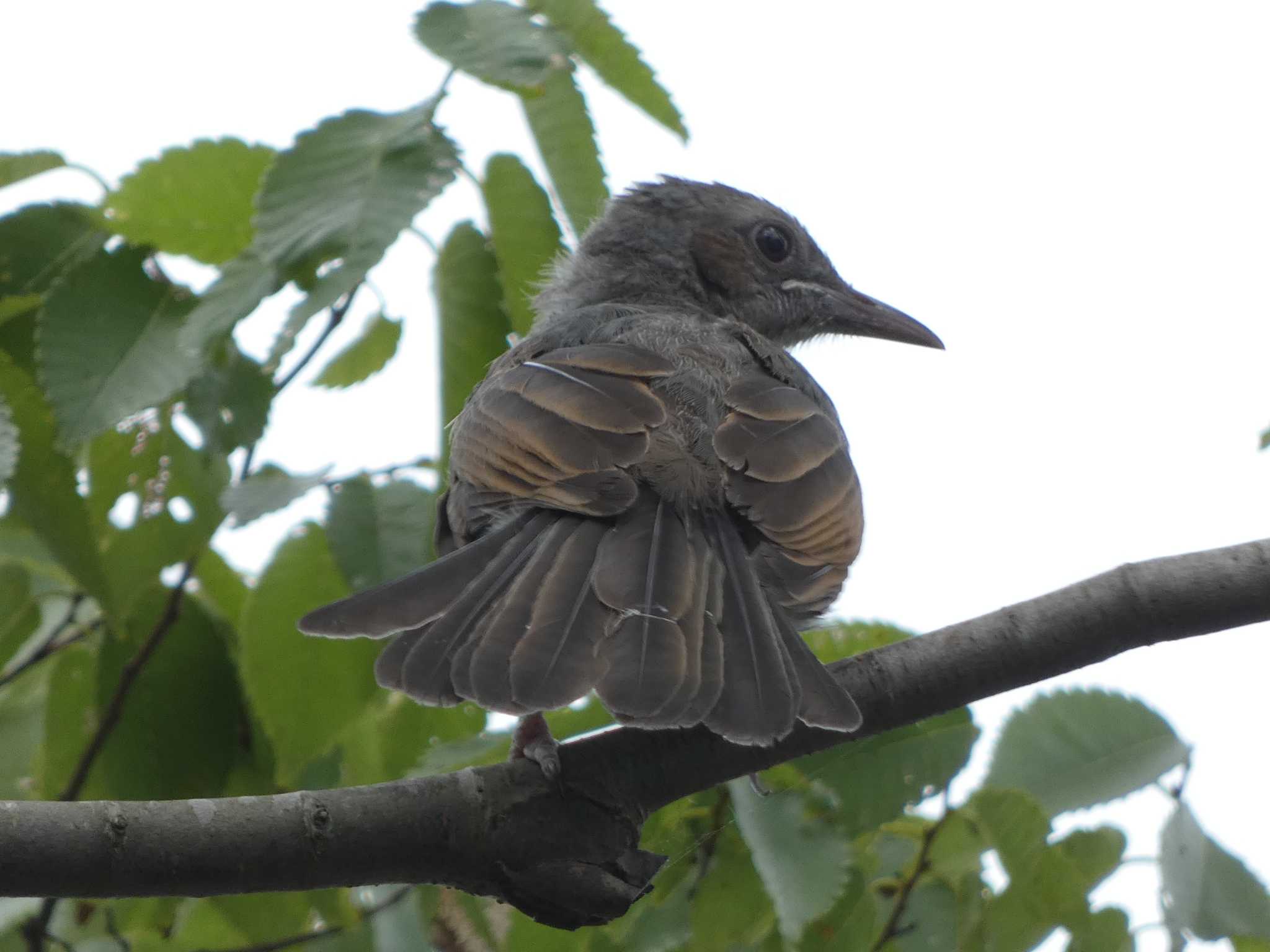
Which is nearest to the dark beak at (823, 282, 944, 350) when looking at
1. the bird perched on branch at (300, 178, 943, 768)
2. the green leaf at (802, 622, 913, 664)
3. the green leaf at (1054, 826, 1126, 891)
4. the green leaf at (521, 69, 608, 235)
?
the bird perched on branch at (300, 178, 943, 768)

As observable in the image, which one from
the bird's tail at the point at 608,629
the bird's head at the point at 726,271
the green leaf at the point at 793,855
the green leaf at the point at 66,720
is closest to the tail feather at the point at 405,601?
the bird's tail at the point at 608,629

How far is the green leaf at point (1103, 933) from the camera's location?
315cm

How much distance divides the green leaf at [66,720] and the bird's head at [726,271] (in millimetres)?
1971

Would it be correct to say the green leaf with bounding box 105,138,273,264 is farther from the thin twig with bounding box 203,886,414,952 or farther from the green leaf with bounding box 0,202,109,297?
the thin twig with bounding box 203,886,414,952

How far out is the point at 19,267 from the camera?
3.84m

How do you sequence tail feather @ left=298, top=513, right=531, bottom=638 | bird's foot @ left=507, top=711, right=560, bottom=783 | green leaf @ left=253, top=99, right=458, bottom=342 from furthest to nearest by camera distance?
green leaf @ left=253, top=99, right=458, bottom=342 < bird's foot @ left=507, top=711, right=560, bottom=783 < tail feather @ left=298, top=513, right=531, bottom=638

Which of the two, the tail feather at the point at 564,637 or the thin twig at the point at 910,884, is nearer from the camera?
the tail feather at the point at 564,637

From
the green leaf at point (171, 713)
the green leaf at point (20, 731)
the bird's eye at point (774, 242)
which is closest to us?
the green leaf at point (171, 713)

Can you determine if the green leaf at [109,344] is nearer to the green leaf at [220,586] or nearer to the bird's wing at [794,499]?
the green leaf at [220,586]

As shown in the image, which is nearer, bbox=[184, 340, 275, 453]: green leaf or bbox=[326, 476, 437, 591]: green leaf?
bbox=[326, 476, 437, 591]: green leaf

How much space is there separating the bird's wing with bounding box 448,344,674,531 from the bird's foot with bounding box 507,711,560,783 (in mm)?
433

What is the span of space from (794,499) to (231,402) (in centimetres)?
143

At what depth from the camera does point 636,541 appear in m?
2.95

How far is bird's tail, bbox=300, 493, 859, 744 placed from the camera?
252cm
